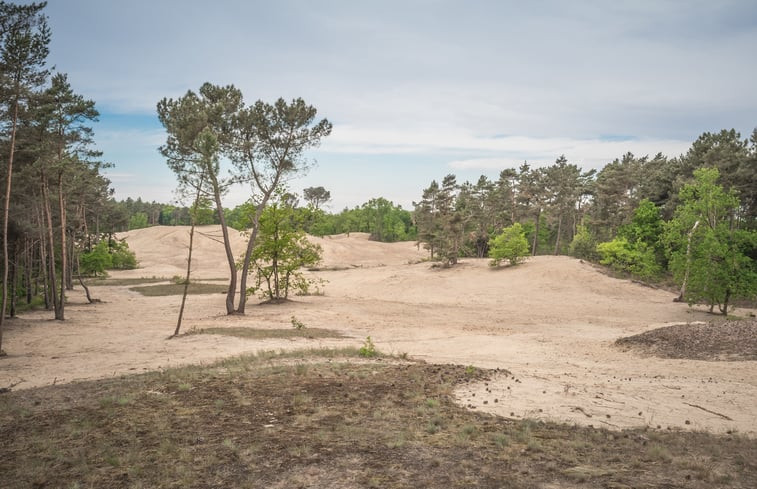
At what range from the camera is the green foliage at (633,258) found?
42.7 metres

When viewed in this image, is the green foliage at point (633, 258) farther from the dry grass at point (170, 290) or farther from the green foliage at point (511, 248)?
the dry grass at point (170, 290)

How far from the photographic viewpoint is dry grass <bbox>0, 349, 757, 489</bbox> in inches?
263

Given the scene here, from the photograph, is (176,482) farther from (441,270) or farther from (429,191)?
(429,191)

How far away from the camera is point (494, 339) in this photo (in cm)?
2262

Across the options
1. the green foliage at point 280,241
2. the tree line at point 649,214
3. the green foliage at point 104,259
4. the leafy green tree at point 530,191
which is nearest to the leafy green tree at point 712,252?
the tree line at point 649,214

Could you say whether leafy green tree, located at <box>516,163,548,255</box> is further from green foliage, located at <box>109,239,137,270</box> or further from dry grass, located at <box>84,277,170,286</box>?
green foliage, located at <box>109,239,137,270</box>

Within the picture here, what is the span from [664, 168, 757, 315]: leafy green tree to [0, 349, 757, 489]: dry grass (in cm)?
2821

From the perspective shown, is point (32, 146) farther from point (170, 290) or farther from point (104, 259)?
point (104, 259)

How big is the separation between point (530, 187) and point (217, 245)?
204 feet

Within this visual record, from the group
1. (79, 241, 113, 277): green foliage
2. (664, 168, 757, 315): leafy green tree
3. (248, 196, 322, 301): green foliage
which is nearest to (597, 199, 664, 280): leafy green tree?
(664, 168, 757, 315): leafy green tree

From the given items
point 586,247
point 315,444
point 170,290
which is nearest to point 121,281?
point 170,290

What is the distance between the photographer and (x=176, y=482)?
654 centimetres

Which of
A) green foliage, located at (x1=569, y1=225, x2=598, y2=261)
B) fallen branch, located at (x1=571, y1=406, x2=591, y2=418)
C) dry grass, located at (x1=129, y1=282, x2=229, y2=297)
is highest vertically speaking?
green foliage, located at (x1=569, y1=225, x2=598, y2=261)

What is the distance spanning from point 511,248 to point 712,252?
22.5m
